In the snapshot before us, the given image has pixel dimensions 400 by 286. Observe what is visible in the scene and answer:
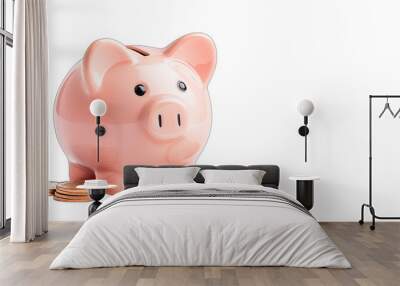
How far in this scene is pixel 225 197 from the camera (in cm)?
479

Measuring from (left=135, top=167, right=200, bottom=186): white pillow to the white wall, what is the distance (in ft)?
1.82

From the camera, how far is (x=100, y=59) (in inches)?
268

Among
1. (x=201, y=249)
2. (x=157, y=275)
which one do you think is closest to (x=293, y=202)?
(x=201, y=249)

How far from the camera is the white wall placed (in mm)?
6805

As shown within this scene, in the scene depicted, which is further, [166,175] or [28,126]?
[166,175]

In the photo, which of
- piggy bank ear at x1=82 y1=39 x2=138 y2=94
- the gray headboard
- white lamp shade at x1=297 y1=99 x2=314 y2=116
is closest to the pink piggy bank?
piggy bank ear at x1=82 y1=39 x2=138 y2=94

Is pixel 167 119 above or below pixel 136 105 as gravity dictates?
below

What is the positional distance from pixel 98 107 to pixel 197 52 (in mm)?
1437

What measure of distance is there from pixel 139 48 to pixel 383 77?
10.3 ft

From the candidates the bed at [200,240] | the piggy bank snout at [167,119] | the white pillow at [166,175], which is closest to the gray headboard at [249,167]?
the white pillow at [166,175]

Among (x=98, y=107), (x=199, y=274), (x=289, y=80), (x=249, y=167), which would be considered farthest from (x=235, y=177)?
(x=199, y=274)

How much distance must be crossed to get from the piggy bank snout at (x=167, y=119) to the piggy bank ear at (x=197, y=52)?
51 cm

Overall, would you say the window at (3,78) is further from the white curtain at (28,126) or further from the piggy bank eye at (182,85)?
the piggy bank eye at (182,85)

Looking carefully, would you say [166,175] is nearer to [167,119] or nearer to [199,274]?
[167,119]
